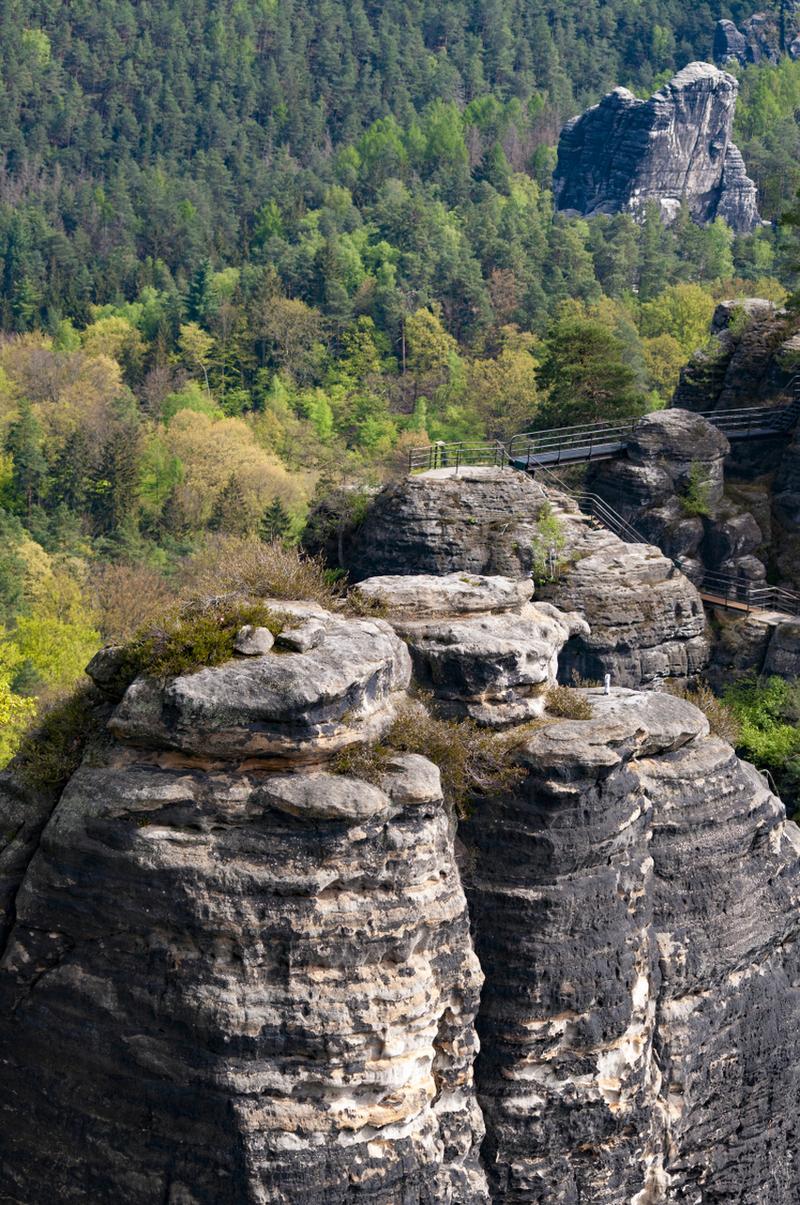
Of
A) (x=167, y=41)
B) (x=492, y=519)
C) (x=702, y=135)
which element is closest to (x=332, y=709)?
(x=492, y=519)

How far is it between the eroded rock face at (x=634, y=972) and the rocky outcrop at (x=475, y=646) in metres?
0.94

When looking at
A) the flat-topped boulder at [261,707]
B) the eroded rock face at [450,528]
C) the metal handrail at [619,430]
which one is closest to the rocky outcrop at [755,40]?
the metal handrail at [619,430]

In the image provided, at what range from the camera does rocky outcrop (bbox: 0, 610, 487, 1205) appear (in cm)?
1967

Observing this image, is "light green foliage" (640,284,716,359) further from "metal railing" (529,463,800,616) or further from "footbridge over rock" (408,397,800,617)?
"metal railing" (529,463,800,616)

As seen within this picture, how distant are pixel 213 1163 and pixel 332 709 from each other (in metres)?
5.57

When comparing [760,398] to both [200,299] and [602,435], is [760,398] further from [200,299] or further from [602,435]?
[200,299]

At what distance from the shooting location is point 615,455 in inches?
1924

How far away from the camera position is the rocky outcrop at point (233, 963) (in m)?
19.7

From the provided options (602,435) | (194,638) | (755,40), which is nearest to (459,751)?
(194,638)

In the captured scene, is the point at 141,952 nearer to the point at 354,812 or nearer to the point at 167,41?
the point at 354,812

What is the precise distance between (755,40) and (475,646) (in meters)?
172

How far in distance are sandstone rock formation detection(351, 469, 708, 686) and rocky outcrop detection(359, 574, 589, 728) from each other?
13933 millimetres

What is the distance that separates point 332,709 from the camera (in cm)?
2052

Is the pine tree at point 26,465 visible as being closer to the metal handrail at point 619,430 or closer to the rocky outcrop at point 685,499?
the metal handrail at point 619,430
